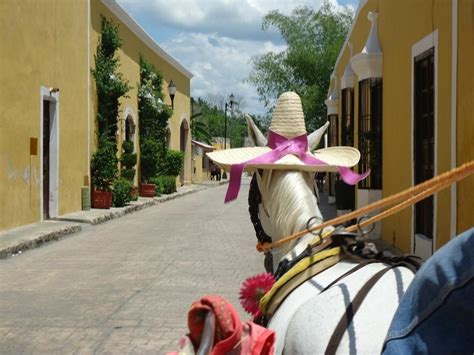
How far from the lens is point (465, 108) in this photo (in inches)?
259

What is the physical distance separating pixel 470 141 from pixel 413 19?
332 cm

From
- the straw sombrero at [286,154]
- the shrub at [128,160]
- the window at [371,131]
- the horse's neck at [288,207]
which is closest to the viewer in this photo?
the horse's neck at [288,207]

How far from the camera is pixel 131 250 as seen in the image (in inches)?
447

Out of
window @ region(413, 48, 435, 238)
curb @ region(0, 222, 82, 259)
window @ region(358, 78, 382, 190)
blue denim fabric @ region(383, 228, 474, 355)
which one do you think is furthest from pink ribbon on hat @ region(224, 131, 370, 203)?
window @ region(358, 78, 382, 190)

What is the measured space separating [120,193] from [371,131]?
1003 cm

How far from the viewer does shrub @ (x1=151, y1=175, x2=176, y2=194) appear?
26641mm

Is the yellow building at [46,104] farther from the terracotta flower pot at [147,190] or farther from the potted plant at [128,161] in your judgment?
the terracotta flower pot at [147,190]

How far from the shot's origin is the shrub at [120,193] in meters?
19.6

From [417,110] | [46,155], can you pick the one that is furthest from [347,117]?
[417,110]

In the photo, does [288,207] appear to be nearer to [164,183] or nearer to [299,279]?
[299,279]

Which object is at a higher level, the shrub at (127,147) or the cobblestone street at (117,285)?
the shrub at (127,147)

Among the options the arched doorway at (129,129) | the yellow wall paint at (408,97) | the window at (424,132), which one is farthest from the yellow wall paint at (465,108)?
the arched doorway at (129,129)

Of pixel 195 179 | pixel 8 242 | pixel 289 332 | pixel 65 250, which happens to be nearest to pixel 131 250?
pixel 65 250

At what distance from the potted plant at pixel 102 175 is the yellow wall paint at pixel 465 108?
13.7 meters
